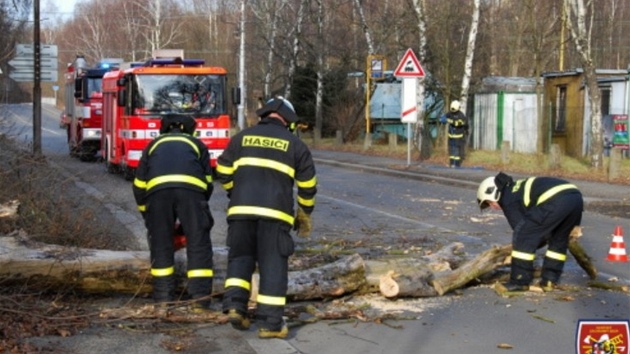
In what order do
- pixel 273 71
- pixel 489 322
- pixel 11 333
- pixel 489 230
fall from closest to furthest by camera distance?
pixel 11 333 < pixel 489 322 < pixel 489 230 < pixel 273 71

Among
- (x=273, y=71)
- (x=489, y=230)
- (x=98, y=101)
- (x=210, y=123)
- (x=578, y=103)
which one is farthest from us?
(x=273, y=71)

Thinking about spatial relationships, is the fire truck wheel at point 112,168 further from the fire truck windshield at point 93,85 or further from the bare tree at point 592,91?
the bare tree at point 592,91

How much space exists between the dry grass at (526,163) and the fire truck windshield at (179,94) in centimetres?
831

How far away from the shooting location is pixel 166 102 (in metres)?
21.9

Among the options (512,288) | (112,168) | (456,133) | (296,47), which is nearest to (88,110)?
(112,168)

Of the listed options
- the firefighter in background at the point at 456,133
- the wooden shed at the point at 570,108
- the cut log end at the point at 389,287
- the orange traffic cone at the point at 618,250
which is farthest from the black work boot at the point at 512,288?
the wooden shed at the point at 570,108

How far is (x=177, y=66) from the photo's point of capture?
22.4 metres

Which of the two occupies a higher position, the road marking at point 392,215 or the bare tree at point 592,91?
the bare tree at point 592,91

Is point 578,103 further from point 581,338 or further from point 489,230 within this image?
point 581,338

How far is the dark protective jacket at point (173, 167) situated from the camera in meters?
7.96

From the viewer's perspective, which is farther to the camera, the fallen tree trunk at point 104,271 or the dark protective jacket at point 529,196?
the dark protective jacket at point 529,196

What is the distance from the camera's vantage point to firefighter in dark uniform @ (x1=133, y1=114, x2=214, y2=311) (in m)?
7.91

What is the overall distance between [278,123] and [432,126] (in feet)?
108

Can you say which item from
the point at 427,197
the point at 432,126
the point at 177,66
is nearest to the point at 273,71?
the point at 432,126
